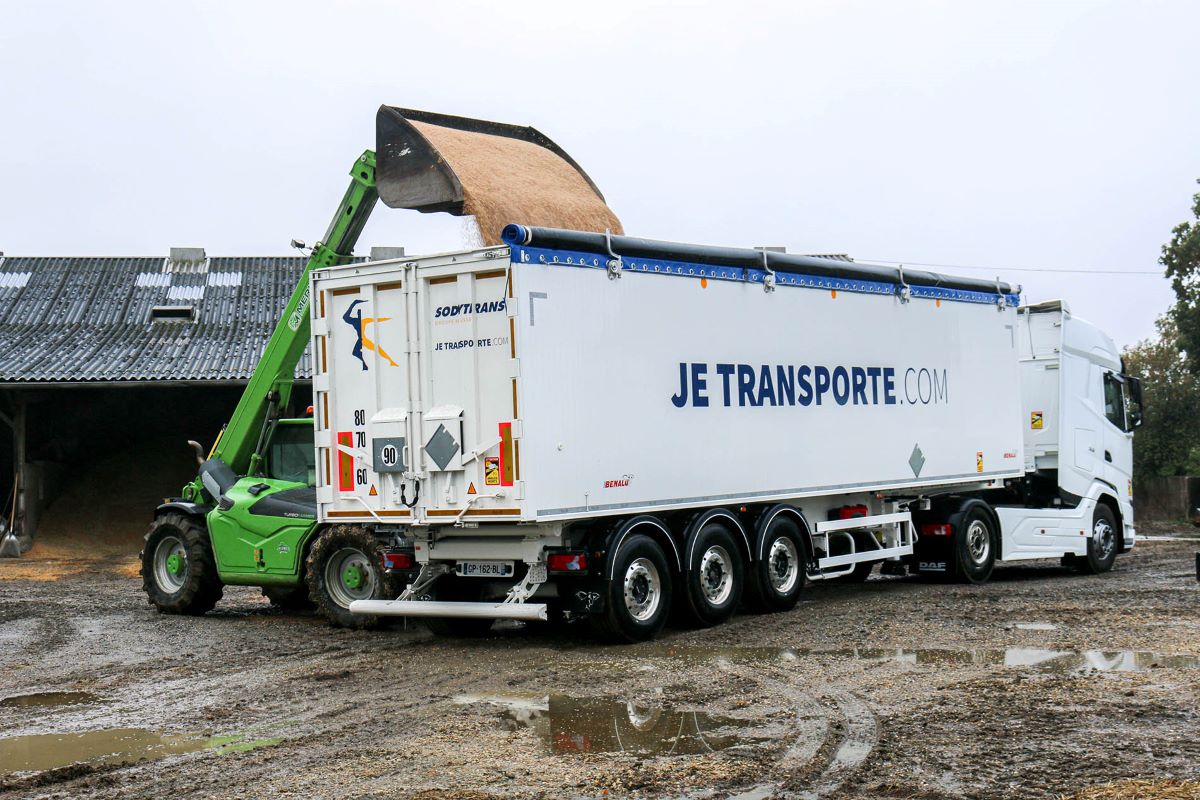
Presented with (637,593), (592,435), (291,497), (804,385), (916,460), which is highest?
(804,385)

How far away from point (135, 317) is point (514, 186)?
68.5ft

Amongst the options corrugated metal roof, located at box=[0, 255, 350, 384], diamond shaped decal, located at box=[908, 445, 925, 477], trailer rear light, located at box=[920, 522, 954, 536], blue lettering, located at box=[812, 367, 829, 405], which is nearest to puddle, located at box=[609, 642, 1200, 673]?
blue lettering, located at box=[812, 367, 829, 405]

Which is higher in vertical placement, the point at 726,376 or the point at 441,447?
the point at 726,376

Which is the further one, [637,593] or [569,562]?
[637,593]

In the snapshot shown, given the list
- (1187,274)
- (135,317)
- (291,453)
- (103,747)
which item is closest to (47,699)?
(103,747)

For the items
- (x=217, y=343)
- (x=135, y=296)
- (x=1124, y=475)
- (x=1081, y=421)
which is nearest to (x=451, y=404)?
(x=1081, y=421)

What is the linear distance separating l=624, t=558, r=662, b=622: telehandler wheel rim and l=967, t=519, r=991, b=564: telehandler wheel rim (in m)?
6.22

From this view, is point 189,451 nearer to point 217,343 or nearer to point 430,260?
point 217,343

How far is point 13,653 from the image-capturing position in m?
12.8

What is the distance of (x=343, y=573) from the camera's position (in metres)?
13.7

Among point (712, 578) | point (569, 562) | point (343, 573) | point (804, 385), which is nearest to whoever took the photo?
point (569, 562)

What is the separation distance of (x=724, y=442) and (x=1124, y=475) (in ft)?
28.5

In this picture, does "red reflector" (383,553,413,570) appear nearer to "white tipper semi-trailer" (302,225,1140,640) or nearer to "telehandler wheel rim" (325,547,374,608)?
"white tipper semi-trailer" (302,225,1140,640)

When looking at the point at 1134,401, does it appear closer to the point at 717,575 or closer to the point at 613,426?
the point at 717,575
